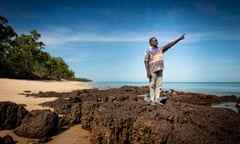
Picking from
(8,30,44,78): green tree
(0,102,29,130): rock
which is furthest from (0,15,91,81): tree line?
(0,102,29,130): rock

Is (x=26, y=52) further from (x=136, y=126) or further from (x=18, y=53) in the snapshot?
(x=136, y=126)

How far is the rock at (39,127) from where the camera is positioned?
13.9 ft

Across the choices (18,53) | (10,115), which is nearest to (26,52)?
(18,53)

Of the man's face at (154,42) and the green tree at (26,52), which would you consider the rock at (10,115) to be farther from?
the green tree at (26,52)

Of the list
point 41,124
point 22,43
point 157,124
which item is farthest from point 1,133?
point 22,43

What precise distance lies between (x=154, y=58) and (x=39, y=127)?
4.17 metres

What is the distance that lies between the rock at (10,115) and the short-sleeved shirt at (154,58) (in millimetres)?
4380

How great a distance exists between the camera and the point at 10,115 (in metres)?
4.79

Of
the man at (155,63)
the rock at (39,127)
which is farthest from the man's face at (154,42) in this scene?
the rock at (39,127)

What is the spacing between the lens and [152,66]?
588cm

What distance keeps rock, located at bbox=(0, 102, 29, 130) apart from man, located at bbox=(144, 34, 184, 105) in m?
4.27

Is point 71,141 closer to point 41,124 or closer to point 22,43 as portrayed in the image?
point 41,124

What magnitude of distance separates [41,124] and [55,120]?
1.23ft

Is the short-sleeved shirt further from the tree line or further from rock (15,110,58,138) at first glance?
the tree line
